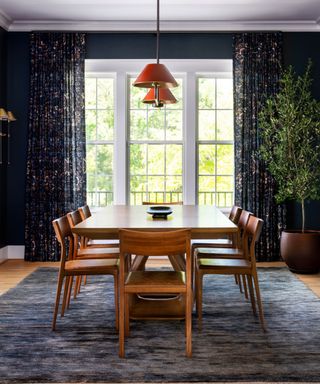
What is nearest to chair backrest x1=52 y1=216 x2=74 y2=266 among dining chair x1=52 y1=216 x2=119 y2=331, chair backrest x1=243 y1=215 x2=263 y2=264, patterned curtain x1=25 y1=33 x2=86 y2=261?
dining chair x1=52 y1=216 x2=119 y2=331

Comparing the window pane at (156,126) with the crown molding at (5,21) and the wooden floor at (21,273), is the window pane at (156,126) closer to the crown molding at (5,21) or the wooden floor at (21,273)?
the wooden floor at (21,273)

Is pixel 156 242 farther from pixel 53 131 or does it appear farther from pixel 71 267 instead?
pixel 53 131

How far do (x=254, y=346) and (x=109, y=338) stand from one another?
3.21 feet

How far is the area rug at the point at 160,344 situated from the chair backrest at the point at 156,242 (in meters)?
0.67

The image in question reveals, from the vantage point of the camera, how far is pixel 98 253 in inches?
161

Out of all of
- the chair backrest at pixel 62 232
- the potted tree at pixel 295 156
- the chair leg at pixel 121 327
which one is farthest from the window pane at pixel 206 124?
the chair leg at pixel 121 327

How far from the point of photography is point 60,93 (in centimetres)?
613

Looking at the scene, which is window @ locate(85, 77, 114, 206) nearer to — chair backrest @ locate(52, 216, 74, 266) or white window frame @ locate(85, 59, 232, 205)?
white window frame @ locate(85, 59, 232, 205)

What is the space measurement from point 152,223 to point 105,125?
3311 mm

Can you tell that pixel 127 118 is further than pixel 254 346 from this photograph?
Yes

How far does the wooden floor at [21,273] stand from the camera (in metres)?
4.89

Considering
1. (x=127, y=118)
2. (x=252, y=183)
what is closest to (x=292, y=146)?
(x=252, y=183)

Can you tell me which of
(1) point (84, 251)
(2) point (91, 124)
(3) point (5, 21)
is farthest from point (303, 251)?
(3) point (5, 21)

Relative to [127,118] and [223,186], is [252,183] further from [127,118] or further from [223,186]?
[127,118]
